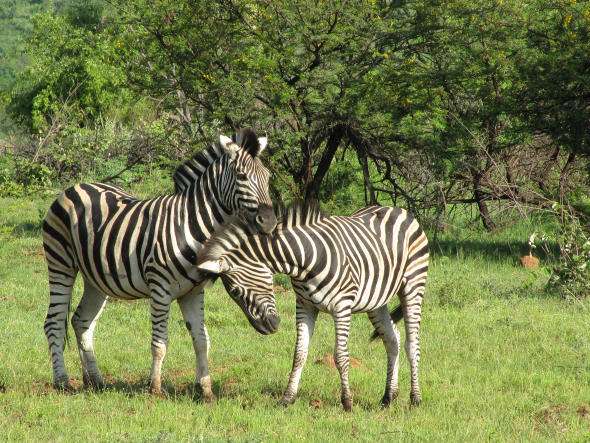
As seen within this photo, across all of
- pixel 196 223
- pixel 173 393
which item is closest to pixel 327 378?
pixel 173 393

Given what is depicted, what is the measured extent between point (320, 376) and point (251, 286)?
1749mm

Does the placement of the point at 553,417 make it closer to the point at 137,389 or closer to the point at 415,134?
the point at 137,389

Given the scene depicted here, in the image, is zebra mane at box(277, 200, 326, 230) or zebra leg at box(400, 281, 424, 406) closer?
zebra mane at box(277, 200, 326, 230)

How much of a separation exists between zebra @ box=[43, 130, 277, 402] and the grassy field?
504 mm

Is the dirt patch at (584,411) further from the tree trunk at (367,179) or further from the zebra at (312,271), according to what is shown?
the tree trunk at (367,179)

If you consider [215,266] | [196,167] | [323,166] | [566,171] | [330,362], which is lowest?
[330,362]

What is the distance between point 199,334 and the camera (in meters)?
8.07

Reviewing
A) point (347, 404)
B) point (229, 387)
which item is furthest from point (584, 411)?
point (229, 387)

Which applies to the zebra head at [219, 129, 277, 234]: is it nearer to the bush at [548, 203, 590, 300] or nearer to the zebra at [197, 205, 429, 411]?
→ the zebra at [197, 205, 429, 411]

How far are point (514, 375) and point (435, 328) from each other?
223 cm

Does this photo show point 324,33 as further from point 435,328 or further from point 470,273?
point 435,328

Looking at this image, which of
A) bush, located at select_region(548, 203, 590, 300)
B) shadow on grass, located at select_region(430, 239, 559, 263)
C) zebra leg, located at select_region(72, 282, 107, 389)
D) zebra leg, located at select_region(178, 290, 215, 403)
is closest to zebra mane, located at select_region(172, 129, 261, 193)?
zebra leg, located at select_region(178, 290, 215, 403)

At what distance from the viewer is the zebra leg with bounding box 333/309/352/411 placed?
24.2ft

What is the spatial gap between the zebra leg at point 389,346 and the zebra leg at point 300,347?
785mm
